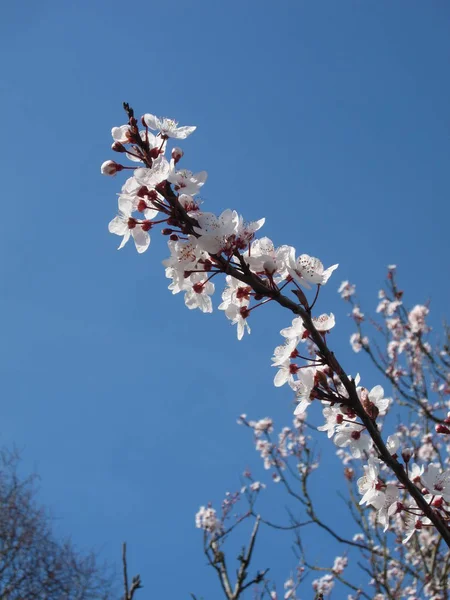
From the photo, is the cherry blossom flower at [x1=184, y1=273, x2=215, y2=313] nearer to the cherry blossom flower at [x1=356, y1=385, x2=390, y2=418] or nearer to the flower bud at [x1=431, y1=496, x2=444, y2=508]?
the cherry blossom flower at [x1=356, y1=385, x2=390, y2=418]

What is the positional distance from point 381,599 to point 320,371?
244 inches

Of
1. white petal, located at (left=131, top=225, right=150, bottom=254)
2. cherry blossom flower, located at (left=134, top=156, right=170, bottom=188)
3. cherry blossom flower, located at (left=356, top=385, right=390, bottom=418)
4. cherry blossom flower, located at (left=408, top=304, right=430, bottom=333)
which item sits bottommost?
cherry blossom flower, located at (left=356, top=385, right=390, bottom=418)

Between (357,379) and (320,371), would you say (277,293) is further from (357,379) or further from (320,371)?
(357,379)

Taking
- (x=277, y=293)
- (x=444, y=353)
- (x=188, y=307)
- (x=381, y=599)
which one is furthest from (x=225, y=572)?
(x=381, y=599)

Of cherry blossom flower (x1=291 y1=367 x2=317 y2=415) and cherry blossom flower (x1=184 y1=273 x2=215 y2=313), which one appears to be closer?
cherry blossom flower (x1=291 y1=367 x2=317 y2=415)

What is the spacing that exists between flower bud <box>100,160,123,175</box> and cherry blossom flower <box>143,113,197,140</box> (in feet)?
0.55

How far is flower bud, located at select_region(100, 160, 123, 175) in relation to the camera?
1.63 metres

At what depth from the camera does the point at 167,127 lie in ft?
5.42

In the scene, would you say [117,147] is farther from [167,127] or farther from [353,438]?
[353,438]

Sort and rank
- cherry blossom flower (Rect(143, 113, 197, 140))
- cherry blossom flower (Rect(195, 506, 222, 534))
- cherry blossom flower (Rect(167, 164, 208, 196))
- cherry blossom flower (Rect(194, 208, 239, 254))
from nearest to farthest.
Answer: cherry blossom flower (Rect(194, 208, 239, 254)) → cherry blossom flower (Rect(167, 164, 208, 196)) → cherry blossom flower (Rect(143, 113, 197, 140)) → cherry blossom flower (Rect(195, 506, 222, 534))

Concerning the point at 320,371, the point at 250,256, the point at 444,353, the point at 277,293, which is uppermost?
the point at 444,353

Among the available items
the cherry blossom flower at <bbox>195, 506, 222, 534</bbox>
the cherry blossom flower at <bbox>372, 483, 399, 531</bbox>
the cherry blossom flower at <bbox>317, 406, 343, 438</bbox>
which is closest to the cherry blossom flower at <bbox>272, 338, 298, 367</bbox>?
the cherry blossom flower at <bbox>317, 406, 343, 438</bbox>

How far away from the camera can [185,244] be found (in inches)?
59.9

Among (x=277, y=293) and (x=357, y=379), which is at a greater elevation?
(x=277, y=293)
